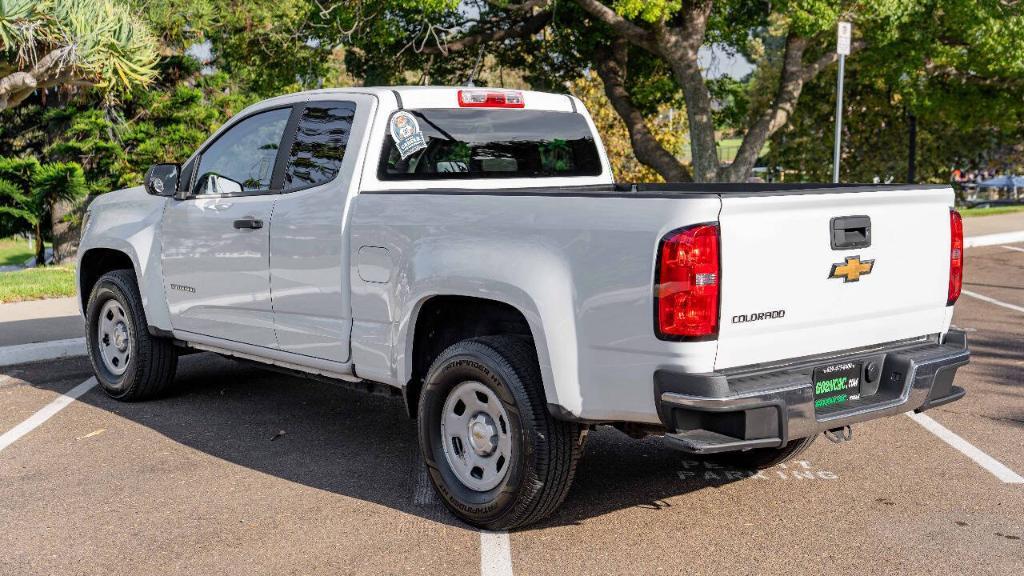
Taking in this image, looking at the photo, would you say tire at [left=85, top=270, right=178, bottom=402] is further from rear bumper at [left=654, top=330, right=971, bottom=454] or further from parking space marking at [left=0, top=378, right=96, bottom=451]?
rear bumper at [left=654, top=330, right=971, bottom=454]

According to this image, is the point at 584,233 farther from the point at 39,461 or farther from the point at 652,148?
the point at 652,148

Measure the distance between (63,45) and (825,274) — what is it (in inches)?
543

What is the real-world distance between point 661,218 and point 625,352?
0.56m

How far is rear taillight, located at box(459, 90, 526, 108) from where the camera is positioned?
5.85m

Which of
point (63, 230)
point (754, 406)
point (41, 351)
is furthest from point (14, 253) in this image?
point (754, 406)

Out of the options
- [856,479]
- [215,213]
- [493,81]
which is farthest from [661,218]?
[493,81]

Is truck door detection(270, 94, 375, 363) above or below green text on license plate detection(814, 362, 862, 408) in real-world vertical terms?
above

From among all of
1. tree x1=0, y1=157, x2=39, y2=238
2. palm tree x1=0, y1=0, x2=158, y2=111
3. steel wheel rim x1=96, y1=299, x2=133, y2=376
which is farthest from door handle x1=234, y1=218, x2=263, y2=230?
tree x1=0, y1=157, x2=39, y2=238

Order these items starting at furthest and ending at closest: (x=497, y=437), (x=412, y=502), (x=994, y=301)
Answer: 1. (x=994, y=301)
2. (x=412, y=502)
3. (x=497, y=437)

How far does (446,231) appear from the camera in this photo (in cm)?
474

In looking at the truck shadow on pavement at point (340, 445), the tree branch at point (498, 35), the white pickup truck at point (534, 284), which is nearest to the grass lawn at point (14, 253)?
the tree branch at point (498, 35)

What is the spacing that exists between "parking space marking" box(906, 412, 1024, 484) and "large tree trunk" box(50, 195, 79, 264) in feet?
50.1

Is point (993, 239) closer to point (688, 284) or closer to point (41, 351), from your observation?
point (41, 351)

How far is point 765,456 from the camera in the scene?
5598 mm
